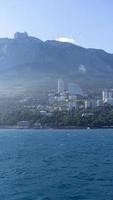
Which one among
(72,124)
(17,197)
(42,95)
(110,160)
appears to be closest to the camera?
(17,197)

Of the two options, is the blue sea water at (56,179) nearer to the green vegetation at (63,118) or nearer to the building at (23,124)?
the green vegetation at (63,118)

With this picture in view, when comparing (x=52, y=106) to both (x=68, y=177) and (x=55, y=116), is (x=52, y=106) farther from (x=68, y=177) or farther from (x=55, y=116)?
(x=68, y=177)

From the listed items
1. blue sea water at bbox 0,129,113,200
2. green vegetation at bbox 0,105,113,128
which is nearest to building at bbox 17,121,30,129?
green vegetation at bbox 0,105,113,128

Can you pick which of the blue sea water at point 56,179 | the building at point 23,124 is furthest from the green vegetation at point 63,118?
the blue sea water at point 56,179

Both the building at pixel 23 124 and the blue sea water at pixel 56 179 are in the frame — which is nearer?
the blue sea water at pixel 56 179

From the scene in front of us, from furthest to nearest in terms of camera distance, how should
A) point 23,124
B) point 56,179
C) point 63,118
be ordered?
point 63,118
point 23,124
point 56,179

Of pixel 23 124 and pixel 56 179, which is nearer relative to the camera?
pixel 56 179

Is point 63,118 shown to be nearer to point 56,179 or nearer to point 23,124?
point 23,124

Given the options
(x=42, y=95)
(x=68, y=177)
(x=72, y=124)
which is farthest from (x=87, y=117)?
(x=68, y=177)

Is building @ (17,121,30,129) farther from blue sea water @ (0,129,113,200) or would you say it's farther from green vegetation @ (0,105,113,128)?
blue sea water @ (0,129,113,200)

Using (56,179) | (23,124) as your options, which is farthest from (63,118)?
(56,179)

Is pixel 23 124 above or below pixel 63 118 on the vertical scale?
below
